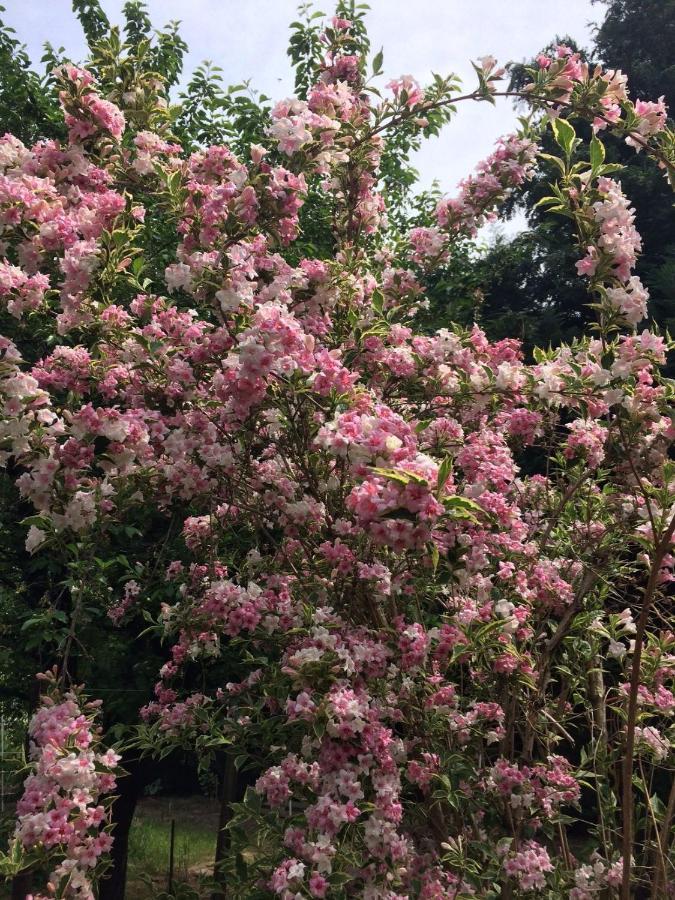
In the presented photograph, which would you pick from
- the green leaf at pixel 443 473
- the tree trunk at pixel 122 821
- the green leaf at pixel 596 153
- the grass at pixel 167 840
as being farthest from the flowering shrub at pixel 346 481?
the grass at pixel 167 840

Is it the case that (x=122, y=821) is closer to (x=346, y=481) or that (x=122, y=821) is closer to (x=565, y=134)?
(x=346, y=481)

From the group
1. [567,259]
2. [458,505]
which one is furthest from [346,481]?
[567,259]

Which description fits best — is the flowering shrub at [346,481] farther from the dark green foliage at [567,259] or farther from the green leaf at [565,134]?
the dark green foliage at [567,259]

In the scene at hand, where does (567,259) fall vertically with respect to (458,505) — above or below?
above

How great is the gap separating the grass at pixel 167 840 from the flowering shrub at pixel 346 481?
4.80 m

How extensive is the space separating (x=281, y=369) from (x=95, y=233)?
112 cm

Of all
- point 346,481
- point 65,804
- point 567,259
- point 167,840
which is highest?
point 567,259

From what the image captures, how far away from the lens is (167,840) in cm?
1037

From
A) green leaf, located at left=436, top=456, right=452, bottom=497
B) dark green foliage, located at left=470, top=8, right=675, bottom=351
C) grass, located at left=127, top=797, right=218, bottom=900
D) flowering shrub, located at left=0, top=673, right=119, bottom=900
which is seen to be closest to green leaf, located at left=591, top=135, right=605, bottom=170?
green leaf, located at left=436, top=456, right=452, bottom=497

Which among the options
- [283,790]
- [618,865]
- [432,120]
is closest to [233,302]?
[283,790]

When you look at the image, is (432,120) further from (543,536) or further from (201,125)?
(543,536)

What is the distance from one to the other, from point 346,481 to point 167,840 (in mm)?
9585

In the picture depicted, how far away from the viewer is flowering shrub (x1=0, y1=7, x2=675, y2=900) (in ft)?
7.95

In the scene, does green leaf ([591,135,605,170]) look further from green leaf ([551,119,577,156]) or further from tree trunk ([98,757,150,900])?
tree trunk ([98,757,150,900])
